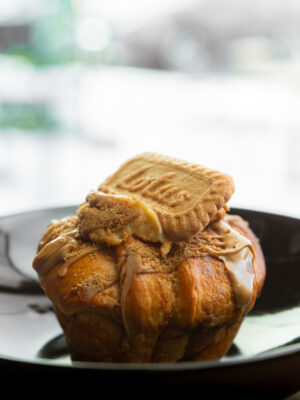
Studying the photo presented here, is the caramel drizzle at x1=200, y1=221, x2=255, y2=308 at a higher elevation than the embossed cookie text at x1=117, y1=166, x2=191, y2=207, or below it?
below

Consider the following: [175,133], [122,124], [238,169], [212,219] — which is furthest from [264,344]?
[122,124]

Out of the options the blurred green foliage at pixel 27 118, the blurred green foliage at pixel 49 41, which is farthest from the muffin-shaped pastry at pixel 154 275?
the blurred green foliage at pixel 49 41

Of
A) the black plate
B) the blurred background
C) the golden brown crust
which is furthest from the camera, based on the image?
the blurred background

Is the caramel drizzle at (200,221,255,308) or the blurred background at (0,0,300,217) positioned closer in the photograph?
the caramel drizzle at (200,221,255,308)

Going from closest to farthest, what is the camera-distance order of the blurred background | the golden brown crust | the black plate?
the black plate
the golden brown crust
the blurred background

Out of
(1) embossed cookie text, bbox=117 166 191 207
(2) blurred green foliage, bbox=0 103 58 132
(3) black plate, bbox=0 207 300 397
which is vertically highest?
(1) embossed cookie text, bbox=117 166 191 207

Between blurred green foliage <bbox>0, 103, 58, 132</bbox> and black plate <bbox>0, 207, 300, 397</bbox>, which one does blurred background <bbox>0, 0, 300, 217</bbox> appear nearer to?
blurred green foliage <bbox>0, 103, 58, 132</bbox>

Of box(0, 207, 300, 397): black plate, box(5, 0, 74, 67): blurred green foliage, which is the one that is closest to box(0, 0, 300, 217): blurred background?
box(5, 0, 74, 67): blurred green foliage

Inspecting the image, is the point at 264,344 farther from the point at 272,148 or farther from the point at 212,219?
the point at 272,148

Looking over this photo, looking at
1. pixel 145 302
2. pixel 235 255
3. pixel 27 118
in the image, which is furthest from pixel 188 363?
pixel 27 118
